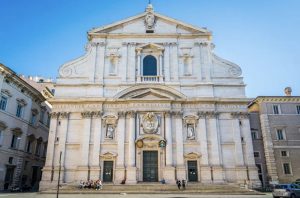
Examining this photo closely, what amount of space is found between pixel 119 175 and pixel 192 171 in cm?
691

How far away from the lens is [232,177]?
25.3 meters

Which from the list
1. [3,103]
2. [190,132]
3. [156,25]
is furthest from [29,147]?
[156,25]

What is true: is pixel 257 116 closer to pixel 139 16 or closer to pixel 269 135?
pixel 269 135

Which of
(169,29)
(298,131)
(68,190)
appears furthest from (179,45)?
(68,190)

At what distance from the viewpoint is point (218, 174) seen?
25.0 meters

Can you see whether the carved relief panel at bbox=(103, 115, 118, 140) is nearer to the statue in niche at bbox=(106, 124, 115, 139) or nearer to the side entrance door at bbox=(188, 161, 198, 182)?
the statue in niche at bbox=(106, 124, 115, 139)

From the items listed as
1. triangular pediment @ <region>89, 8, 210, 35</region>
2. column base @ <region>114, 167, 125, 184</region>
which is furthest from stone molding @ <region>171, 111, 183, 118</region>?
triangular pediment @ <region>89, 8, 210, 35</region>

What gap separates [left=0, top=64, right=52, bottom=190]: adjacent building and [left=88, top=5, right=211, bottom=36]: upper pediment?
1048cm

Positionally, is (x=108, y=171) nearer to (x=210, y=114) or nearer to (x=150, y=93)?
(x=150, y=93)

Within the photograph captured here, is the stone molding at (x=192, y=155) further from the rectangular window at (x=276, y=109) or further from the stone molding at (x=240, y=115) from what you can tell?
the rectangular window at (x=276, y=109)

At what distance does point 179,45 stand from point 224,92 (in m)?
7.16

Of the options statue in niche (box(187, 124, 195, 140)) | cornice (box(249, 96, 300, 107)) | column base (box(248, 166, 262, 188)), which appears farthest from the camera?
cornice (box(249, 96, 300, 107))

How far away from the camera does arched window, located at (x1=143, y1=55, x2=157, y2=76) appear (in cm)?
2902

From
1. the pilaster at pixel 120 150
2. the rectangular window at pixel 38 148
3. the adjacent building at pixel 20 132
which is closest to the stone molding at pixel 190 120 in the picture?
the pilaster at pixel 120 150
